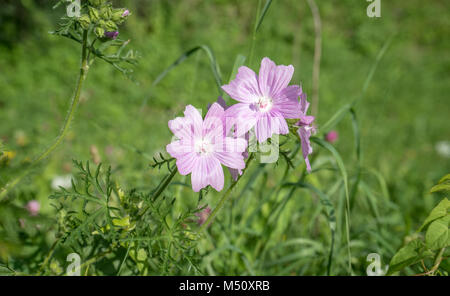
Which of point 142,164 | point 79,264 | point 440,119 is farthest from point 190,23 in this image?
point 79,264

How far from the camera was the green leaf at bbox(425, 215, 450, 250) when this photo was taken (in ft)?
2.75

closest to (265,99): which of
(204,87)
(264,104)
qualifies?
(264,104)

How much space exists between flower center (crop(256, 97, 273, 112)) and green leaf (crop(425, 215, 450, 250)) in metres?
0.45

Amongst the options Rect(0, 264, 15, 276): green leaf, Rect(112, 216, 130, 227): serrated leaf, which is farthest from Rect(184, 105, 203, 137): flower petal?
Rect(0, 264, 15, 276): green leaf

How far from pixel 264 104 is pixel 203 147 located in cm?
16

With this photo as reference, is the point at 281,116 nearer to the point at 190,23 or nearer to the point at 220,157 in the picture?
the point at 220,157

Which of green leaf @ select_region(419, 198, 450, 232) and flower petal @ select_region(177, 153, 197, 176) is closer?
flower petal @ select_region(177, 153, 197, 176)

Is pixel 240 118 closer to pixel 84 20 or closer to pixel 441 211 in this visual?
pixel 84 20

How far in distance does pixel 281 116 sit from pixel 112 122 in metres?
2.17

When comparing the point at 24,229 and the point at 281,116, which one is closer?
the point at 281,116

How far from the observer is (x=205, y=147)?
81 centimetres

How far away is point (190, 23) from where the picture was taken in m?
4.03

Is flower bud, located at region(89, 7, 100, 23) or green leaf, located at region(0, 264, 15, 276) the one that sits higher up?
flower bud, located at region(89, 7, 100, 23)

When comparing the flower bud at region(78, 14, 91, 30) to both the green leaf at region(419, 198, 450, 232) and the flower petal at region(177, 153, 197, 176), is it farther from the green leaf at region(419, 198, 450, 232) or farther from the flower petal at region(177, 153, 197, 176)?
the green leaf at region(419, 198, 450, 232)
